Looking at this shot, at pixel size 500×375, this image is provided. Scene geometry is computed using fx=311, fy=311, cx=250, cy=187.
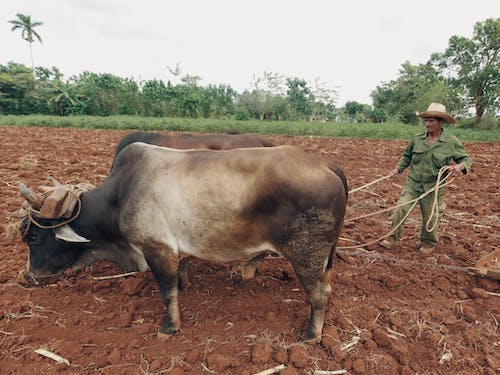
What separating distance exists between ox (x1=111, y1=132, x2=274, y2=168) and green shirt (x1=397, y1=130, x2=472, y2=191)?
237 cm

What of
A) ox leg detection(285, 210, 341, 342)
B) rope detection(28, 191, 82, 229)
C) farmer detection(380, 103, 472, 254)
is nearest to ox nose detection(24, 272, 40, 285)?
rope detection(28, 191, 82, 229)

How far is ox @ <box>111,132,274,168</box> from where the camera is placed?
5512 mm

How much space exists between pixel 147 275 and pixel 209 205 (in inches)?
74.0

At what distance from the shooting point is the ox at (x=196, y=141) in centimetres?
551

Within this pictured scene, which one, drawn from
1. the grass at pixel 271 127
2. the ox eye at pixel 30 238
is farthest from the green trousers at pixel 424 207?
the grass at pixel 271 127

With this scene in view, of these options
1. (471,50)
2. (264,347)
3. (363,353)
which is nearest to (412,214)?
(363,353)

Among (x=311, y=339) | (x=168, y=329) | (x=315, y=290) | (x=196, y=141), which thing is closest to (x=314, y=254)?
(x=315, y=290)

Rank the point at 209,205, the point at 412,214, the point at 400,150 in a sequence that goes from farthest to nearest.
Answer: the point at 400,150 < the point at 412,214 < the point at 209,205

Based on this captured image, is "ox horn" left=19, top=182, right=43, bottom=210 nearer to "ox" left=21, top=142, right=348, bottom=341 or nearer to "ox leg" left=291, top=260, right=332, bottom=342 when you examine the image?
"ox" left=21, top=142, right=348, bottom=341

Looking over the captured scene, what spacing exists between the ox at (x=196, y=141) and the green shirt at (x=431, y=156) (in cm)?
237

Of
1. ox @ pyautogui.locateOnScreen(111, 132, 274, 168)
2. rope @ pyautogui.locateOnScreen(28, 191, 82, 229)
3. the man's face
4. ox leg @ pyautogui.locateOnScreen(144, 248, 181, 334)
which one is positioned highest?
the man's face

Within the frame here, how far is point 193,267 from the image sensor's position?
4.25 m

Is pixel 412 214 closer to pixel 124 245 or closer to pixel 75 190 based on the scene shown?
pixel 124 245

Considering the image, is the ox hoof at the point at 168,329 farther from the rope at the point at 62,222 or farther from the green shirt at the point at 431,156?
the green shirt at the point at 431,156
